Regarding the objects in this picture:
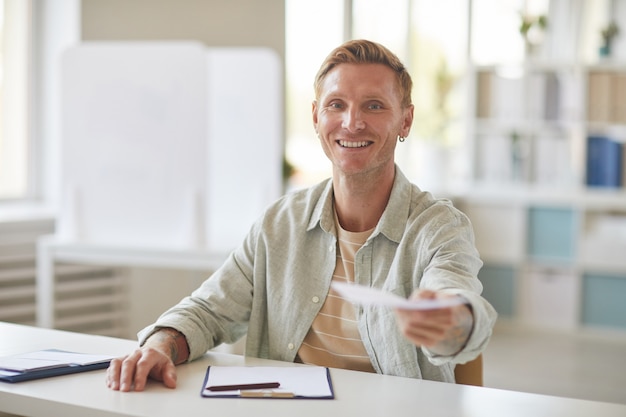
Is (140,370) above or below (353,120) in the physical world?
below

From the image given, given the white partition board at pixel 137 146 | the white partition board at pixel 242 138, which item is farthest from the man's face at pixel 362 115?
the white partition board at pixel 242 138

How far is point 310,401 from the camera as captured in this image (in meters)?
1.40

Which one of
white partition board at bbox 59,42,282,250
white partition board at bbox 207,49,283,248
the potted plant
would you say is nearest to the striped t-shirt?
white partition board at bbox 59,42,282,250

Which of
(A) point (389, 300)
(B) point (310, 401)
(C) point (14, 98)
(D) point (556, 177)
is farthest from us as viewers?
(D) point (556, 177)

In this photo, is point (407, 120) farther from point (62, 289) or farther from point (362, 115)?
point (62, 289)

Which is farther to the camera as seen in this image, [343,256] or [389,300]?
[343,256]

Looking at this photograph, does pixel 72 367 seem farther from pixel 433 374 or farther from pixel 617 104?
pixel 617 104

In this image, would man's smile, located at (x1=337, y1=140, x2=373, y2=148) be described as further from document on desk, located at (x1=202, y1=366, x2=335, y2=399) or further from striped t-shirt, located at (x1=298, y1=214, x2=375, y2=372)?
document on desk, located at (x1=202, y1=366, x2=335, y2=399)

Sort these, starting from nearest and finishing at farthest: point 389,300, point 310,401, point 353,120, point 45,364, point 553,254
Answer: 1. point 389,300
2. point 310,401
3. point 45,364
4. point 353,120
5. point 553,254

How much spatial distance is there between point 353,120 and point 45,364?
0.76 m

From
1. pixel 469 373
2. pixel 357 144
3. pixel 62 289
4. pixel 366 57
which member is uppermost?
pixel 366 57

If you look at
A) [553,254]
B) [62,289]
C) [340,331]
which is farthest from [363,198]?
[553,254]

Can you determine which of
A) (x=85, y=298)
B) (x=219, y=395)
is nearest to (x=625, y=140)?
(x=85, y=298)

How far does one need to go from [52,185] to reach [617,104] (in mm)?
3202
